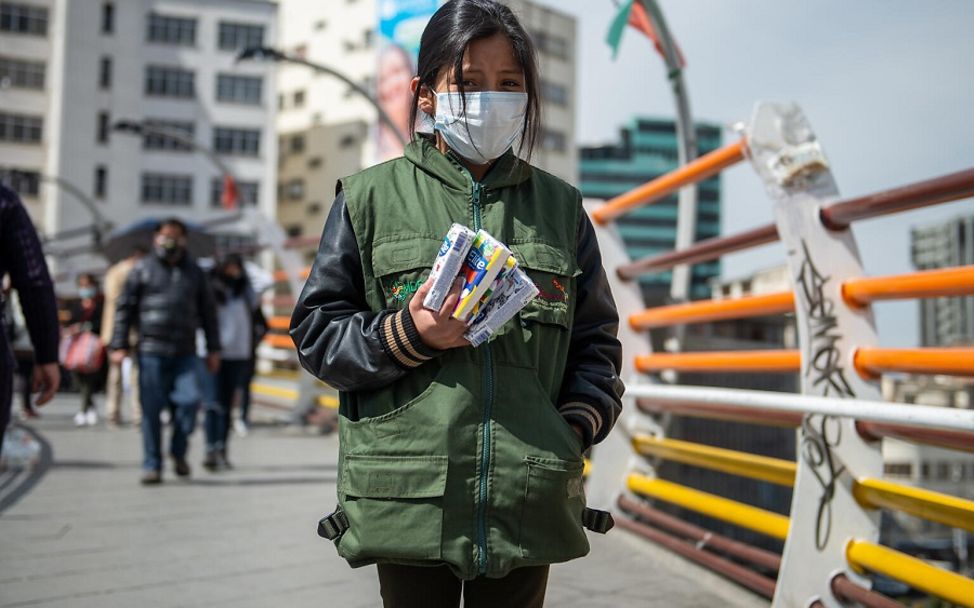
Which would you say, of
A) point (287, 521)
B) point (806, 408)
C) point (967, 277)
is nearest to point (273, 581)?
point (287, 521)

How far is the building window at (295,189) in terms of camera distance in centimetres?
7300

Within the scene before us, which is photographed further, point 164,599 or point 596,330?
point 164,599

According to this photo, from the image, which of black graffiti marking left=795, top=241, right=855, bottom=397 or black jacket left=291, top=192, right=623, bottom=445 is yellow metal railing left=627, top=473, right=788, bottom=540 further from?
black jacket left=291, top=192, right=623, bottom=445

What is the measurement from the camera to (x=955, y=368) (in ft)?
9.74

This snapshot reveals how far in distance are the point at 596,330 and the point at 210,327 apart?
649 centimetres

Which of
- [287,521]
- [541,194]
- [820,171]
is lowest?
[287,521]

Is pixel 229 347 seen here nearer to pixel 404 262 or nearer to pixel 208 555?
pixel 208 555

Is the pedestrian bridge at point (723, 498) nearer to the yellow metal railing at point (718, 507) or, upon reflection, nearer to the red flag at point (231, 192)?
the yellow metal railing at point (718, 507)

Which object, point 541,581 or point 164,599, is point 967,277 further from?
point 164,599

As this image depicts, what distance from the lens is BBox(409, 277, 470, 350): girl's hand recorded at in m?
1.99

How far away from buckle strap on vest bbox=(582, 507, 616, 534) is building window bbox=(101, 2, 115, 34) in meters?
65.1

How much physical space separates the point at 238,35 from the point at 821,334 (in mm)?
66227

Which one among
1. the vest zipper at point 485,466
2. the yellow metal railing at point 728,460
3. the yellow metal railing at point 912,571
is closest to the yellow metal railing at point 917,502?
the yellow metal railing at point 912,571

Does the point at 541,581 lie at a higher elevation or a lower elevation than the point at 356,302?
lower
